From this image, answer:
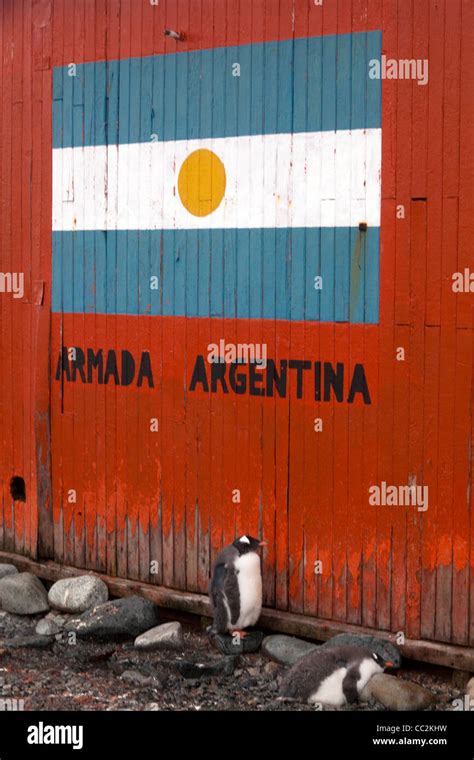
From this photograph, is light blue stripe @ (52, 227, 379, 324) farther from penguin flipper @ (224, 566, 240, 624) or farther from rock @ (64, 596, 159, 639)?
rock @ (64, 596, 159, 639)

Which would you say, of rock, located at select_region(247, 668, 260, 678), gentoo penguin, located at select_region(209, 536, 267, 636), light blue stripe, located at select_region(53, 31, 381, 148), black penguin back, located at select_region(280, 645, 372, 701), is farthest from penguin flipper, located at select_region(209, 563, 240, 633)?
light blue stripe, located at select_region(53, 31, 381, 148)

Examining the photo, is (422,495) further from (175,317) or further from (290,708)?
(175,317)

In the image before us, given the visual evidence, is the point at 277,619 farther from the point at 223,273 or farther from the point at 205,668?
the point at 223,273

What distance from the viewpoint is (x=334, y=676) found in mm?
7164

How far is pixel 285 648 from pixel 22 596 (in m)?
2.19

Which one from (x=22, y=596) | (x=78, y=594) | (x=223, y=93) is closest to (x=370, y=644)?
(x=78, y=594)

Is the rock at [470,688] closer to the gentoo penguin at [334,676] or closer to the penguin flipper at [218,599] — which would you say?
the gentoo penguin at [334,676]

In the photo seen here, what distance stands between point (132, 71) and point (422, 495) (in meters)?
3.61

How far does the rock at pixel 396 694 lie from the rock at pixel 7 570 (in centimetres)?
337

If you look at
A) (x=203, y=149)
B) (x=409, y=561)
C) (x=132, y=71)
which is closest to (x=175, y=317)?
(x=203, y=149)

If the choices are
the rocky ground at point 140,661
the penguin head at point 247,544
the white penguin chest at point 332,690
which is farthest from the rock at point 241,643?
the white penguin chest at point 332,690

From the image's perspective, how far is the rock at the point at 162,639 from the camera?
8.20 m

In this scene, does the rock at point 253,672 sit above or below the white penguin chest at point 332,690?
below

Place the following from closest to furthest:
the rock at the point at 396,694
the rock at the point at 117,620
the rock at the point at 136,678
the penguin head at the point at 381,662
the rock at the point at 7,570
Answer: the rock at the point at 396,694
the penguin head at the point at 381,662
the rock at the point at 136,678
the rock at the point at 117,620
the rock at the point at 7,570
